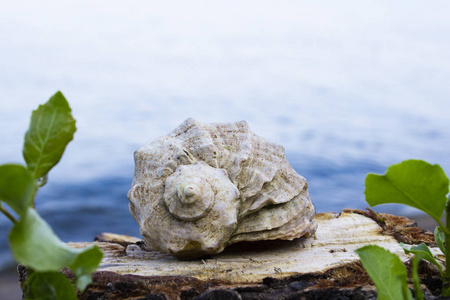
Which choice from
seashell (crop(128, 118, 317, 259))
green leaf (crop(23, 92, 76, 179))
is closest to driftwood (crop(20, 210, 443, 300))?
seashell (crop(128, 118, 317, 259))

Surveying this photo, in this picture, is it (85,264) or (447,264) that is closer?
(85,264)

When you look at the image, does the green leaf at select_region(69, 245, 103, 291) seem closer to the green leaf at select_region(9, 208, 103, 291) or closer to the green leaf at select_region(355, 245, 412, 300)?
the green leaf at select_region(9, 208, 103, 291)

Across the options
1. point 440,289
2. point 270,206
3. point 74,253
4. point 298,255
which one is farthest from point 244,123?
point 74,253

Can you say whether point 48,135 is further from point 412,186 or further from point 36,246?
point 412,186

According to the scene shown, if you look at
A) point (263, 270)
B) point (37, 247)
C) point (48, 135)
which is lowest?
point (263, 270)

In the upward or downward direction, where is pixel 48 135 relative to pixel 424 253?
upward

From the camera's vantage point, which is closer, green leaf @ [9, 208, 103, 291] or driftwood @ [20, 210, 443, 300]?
green leaf @ [9, 208, 103, 291]

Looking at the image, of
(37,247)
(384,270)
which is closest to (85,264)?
(37,247)

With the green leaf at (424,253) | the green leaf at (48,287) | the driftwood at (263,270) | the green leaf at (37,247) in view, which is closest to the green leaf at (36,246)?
the green leaf at (37,247)
